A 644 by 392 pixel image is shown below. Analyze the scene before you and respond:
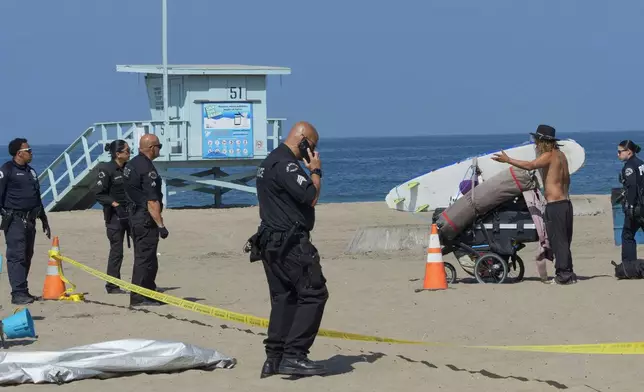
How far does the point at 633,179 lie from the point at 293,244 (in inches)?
232

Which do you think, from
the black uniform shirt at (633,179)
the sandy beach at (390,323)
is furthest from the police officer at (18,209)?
the black uniform shirt at (633,179)

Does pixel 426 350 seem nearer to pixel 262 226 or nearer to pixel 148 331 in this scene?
pixel 262 226

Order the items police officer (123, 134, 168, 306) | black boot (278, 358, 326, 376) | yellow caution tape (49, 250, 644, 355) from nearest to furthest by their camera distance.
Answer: yellow caution tape (49, 250, 644, 355) < black boot (278, 358, 326, 376) < police officer (123, 134, 168, 306)

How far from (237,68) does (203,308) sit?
22.1m

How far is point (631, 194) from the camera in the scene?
496 inches

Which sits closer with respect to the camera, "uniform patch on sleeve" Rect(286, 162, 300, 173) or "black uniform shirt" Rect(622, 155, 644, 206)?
"uniform patch on sleeve" Rect(286, 162, 300, 173)

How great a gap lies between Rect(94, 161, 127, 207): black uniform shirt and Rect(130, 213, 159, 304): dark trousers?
1702 mm

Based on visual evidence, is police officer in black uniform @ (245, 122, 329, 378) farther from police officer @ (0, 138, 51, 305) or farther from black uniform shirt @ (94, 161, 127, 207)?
black uniform shirt @ (94, 161, 127, 207)

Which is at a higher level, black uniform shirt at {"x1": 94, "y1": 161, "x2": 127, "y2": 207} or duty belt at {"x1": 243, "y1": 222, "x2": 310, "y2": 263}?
duty belt at {"x1": 243, "y1": 222, "x2": 310, "y2": 263}

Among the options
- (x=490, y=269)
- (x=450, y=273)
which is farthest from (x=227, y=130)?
(x=490, y=269)

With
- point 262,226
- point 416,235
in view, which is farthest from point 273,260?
point 416,235

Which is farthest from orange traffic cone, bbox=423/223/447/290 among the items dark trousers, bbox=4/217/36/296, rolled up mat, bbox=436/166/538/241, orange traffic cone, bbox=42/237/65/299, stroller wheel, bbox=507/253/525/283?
dark trousers, bbox=4/217/36/296

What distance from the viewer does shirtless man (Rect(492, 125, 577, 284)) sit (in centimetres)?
1230

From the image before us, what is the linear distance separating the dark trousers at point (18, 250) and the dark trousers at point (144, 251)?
3.96 ft
